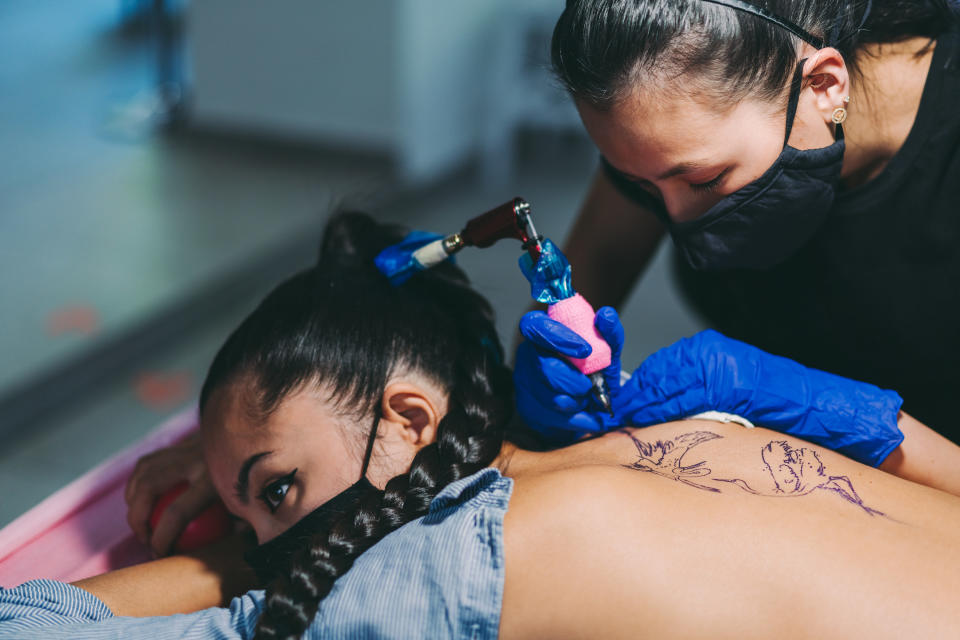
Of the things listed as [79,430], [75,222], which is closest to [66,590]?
[79,430]

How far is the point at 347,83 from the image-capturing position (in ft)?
12.8

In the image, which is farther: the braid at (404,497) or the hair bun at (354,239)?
the hair bun at (354,239)

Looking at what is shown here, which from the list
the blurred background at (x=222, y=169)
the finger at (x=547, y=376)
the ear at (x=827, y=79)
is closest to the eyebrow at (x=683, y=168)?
the ear at (x=827, y=79)

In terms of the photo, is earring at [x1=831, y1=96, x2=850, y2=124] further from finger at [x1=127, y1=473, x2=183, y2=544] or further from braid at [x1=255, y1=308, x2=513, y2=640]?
finger at [x1=127, y1=473, x2=183, y2=544]

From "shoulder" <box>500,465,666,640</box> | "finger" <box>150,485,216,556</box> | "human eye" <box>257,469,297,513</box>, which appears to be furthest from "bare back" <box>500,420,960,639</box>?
"finger" <box>150,485,216,556</box>

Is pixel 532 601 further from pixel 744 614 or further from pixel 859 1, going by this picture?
pixel 859 1

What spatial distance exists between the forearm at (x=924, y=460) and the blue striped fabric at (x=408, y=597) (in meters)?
0.53

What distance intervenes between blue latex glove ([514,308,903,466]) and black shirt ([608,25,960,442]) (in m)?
0.20

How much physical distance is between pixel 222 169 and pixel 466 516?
10.8 feet

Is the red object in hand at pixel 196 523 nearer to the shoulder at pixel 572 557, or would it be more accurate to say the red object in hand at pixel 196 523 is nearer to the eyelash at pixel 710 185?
the shoulder at pixel 572 557

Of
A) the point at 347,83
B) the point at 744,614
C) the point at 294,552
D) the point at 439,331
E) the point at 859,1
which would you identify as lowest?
the point at 744,614

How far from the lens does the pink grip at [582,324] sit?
1.06 meters

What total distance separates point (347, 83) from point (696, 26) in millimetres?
3091

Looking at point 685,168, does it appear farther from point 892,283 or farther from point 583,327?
point 892,283
